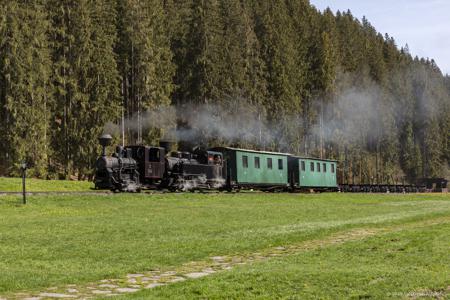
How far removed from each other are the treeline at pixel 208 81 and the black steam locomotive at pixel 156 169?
13.8 meters

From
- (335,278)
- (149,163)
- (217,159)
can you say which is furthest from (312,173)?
(335,278)

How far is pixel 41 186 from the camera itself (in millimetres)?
35719

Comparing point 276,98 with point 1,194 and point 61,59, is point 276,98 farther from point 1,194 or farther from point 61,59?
point 1,194

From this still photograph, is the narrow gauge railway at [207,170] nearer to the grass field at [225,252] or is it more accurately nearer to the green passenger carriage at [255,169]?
the green passenger carriage at [255,169]

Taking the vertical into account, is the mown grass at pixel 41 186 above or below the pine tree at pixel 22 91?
below

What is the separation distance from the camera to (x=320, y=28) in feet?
334

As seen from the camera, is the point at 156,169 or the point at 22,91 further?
the point at 22,91

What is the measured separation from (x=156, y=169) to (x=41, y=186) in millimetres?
7869

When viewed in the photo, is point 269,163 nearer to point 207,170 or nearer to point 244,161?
point 244,161

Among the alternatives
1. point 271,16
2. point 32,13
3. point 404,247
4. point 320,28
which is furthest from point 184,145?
point 404,247

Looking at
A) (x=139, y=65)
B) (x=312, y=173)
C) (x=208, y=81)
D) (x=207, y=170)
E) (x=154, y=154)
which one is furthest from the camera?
(x=208, y=81)

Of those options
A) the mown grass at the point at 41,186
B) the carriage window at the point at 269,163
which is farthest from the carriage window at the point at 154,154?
the carriage window at the point at 269,163

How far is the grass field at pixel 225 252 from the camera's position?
26.1ft

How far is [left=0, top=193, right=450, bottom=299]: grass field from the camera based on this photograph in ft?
26.1
